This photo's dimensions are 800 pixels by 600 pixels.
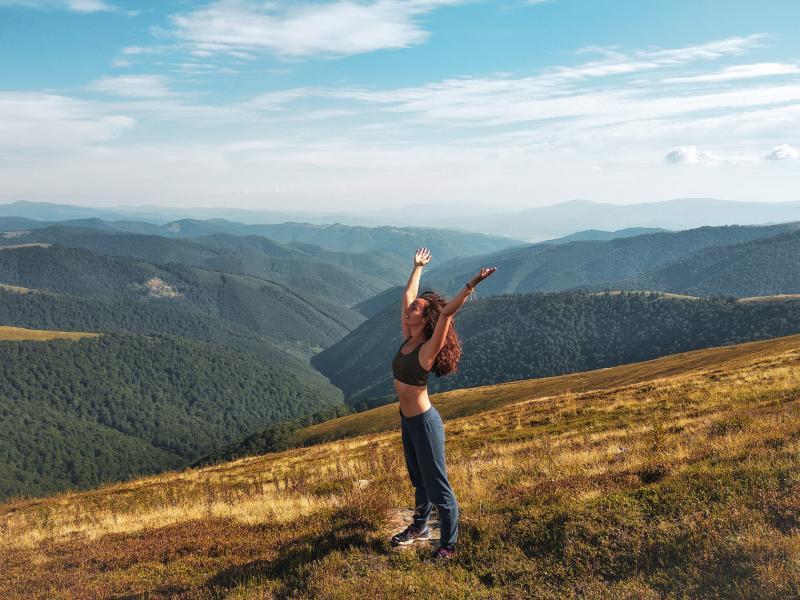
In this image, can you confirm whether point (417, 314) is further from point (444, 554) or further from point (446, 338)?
point (444, 554)

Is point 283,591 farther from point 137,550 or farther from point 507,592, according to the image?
point 137,550

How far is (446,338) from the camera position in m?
7.63

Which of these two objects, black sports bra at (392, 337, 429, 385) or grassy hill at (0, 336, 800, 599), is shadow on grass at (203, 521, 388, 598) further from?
black sports bra at (392, 337, 429, 385)

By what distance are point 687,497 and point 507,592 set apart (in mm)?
3491

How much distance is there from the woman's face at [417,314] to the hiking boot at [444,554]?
3.37 metres

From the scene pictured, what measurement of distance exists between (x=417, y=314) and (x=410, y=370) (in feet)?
2.70

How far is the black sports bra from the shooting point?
7398 mm

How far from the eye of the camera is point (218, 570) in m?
8.60

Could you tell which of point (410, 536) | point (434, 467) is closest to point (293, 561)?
point (410, 536)

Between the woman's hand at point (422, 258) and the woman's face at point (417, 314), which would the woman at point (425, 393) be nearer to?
the woman's face at point (417, 314)

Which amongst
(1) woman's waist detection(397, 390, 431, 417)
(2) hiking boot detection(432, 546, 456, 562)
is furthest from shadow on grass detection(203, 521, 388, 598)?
(1) woman's waist detection(397, 390, 431, 417)

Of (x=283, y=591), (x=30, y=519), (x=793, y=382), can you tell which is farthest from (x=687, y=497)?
(x=30, y=519)

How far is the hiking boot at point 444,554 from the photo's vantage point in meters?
7.56

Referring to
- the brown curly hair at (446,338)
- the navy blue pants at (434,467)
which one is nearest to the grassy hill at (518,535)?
the navy blue pants at (434,467)
